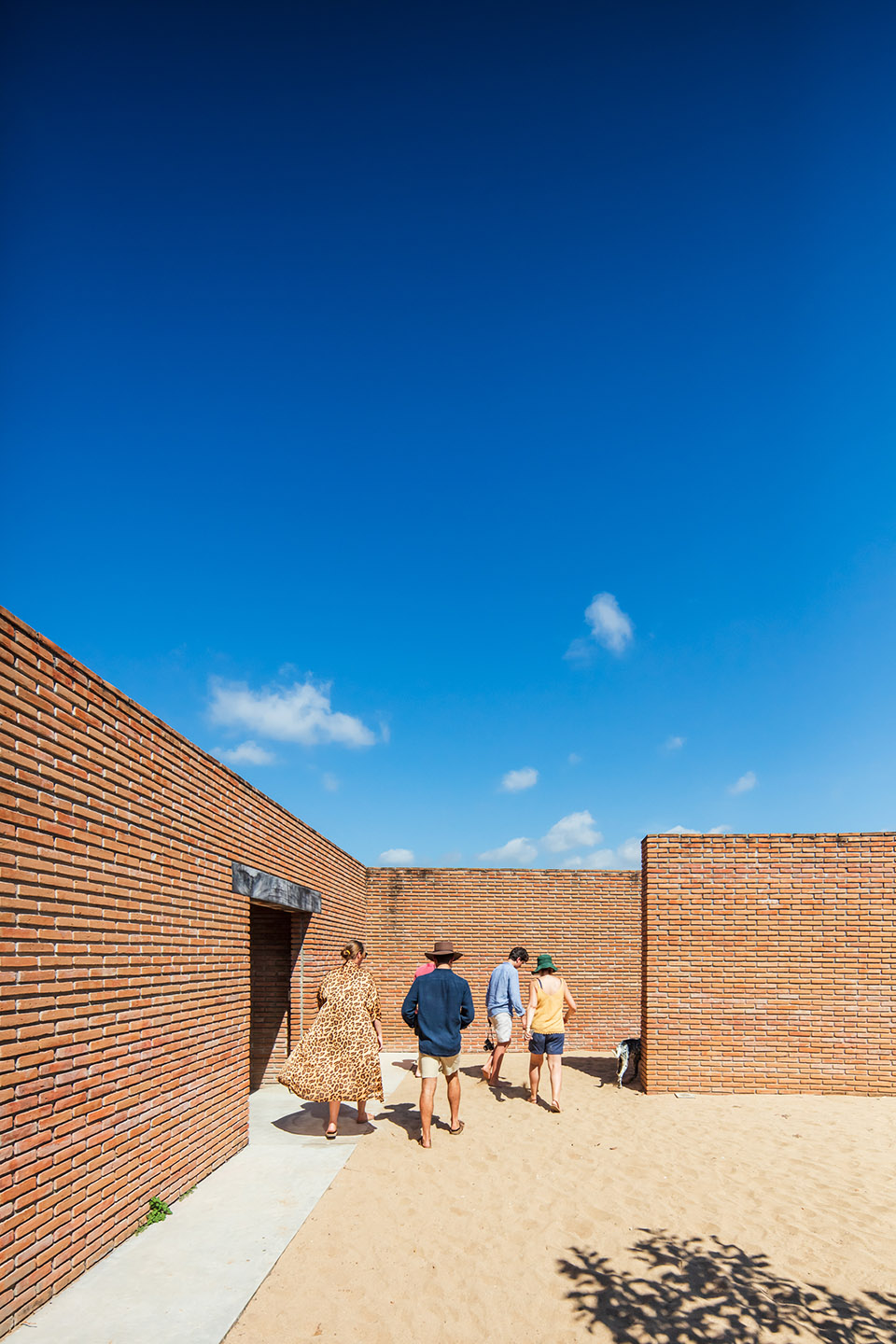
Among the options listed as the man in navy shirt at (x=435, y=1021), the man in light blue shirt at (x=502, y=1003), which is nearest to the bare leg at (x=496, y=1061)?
the man in light blue shirt at (x=502, y=1003)

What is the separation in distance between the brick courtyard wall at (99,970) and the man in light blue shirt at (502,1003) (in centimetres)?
353

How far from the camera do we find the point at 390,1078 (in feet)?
34.5

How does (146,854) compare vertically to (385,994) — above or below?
above

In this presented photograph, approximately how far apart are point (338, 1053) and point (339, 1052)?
0.01m

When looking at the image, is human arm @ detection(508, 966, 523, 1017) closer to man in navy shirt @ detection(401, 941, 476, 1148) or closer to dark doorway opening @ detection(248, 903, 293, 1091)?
man in navy shirt @ detection(401, 941, 476, 1148)

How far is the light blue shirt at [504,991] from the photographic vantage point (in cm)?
953

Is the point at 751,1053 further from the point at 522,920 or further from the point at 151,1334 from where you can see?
the point at 151,1334

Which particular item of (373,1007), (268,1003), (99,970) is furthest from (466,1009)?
(268,1003)

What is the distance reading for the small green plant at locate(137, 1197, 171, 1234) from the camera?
193 inches

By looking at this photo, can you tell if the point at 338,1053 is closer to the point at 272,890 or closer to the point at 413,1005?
the point at 413,1005

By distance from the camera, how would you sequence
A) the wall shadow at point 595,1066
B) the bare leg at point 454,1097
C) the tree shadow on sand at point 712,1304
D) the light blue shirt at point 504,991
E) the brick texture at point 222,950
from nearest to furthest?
the brick texture at point 222,950 < the tree shadow on sand at point 712,1304 < the bare leg at point 454,1097 < the light blue shirt at point 504,991 < the wall shadow at point 595,1066

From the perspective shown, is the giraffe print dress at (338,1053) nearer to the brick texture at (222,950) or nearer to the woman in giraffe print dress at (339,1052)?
the woman in giraffe print dress at (339,1052)

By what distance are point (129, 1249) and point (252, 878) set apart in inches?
125

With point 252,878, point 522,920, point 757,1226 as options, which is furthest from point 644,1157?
point 522,920
